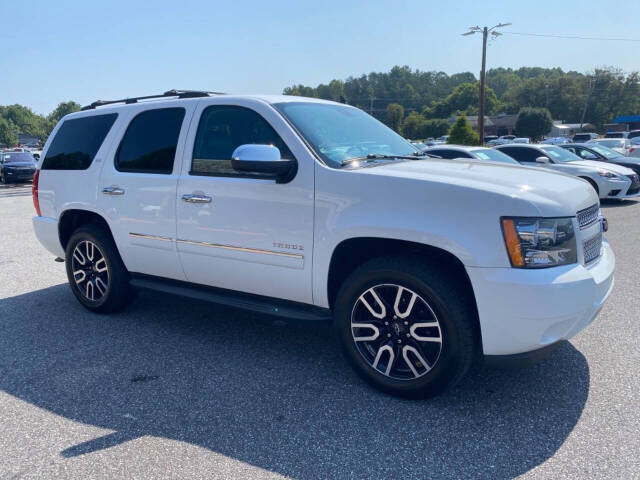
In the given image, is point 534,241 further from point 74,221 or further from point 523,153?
point 523,153

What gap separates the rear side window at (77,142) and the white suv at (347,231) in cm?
4

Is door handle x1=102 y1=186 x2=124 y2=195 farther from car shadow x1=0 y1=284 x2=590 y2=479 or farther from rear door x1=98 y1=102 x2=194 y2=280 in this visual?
car shadow x1=0 y1=284 x2=590 y2=479

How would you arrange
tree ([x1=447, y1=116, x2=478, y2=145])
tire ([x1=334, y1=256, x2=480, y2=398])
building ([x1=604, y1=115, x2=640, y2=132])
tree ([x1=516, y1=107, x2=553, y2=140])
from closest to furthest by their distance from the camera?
tire ([x1=334, y1=256, x2=480, y2=398])
tree ([x1=447, y1=116, x2=478, y2=145])
tree ([x1=516, y1=107, x2=553, y2=140])
building ([x1=604, y1=115, x2=640, y2=132])

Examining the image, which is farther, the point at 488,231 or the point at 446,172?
the point at 446,172

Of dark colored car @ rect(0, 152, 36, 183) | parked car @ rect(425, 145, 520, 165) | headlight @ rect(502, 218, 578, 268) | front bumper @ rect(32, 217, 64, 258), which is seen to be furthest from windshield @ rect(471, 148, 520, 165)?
dark colored car @ rect(0, 152, 36, 183)

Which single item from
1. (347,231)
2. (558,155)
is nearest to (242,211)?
(347,231)

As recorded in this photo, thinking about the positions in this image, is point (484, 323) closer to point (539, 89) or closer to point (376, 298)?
point (376, 298)

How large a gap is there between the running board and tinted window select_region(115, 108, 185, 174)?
969 millimetres

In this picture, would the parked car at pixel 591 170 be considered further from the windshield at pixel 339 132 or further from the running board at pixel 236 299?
the running board at pixel 236 299

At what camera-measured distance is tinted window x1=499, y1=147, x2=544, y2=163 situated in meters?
13.3

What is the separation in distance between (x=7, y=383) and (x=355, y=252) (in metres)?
2.61

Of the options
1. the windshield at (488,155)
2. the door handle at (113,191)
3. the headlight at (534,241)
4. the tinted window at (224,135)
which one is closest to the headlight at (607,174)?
the windshield at (488,155)

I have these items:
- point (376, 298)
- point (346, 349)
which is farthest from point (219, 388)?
point (376, 298)

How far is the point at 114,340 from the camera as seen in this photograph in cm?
446
